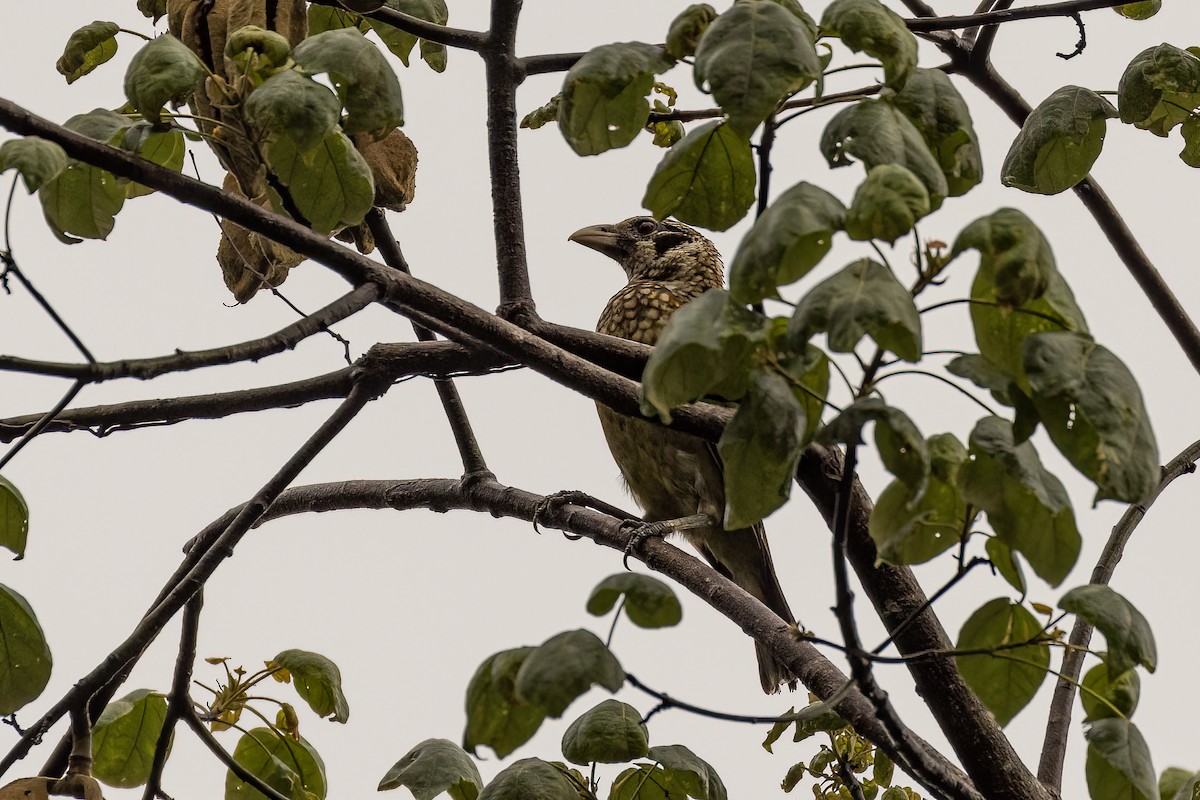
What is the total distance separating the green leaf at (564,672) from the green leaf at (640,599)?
0.07 metres

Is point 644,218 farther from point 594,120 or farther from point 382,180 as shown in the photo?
point 594,120

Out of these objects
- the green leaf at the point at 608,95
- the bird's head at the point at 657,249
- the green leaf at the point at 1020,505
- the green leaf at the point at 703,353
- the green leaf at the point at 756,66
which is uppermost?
the bird's head at the point at 657,249

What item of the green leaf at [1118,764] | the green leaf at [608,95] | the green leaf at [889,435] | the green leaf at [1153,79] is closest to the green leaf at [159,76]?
→ the green leaf at [608,95]

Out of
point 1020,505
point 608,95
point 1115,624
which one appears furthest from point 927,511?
point 608,95

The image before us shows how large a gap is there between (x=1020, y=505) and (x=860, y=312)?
24 cm

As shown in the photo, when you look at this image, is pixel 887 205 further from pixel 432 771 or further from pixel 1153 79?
pixel 1153 79

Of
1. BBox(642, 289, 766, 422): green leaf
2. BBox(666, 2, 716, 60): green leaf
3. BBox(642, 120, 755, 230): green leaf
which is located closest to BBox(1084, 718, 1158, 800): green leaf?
BBox(642, 289, 766, 422): green leaf

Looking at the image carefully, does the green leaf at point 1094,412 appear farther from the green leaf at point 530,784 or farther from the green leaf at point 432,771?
the green leaf at point 432,771

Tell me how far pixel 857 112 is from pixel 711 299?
0.18 metres

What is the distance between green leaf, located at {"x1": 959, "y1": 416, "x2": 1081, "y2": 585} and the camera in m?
0.86

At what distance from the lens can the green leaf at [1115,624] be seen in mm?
956

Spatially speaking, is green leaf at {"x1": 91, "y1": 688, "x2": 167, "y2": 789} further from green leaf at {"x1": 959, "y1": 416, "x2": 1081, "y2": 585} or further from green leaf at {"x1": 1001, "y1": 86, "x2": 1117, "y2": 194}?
green leaf at {"x1": 1001, "y1": 86, "x2": 1117, "y2": 194}

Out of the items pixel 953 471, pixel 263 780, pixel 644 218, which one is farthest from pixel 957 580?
pixel 644 218

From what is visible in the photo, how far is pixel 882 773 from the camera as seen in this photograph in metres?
1.82
